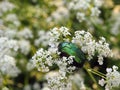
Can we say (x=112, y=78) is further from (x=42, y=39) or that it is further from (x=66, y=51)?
(x=42, y=39)

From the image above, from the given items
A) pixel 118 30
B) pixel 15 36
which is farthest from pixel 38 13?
pixel 118 30

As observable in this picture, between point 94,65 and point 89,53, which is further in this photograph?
point 94,65

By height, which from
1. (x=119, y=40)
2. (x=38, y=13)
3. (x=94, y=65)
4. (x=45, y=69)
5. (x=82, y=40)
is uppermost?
(x=38, y=13)

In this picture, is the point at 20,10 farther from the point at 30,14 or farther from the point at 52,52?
the point at 52,52

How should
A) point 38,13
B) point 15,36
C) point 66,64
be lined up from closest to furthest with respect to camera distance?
point 66,64, point 15,36, point 38,13

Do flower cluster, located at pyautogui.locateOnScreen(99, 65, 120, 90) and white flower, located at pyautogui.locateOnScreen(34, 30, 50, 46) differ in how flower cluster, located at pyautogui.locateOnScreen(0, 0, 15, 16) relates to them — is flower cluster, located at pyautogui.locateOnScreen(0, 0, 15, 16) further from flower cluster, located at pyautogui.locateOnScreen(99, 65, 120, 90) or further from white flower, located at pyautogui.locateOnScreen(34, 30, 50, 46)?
flower cluster, located at pyautogui.locateOnScreen(99, 65, 120, 90)

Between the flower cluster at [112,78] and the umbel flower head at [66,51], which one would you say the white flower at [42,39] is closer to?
the umbel flower head at [66,51]

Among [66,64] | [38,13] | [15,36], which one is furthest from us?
[38,13]

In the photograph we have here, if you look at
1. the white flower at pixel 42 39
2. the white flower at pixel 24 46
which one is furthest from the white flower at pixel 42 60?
the white flower at pixel 24 46
